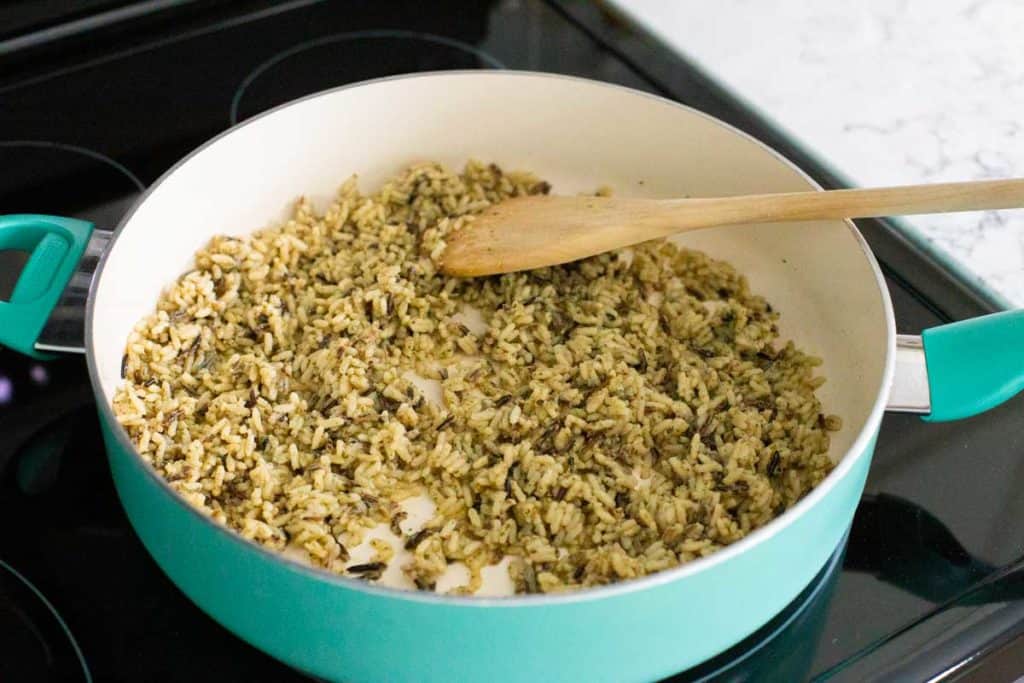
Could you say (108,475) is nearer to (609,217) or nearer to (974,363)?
(609,217)

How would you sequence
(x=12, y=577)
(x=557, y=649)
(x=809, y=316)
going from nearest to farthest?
1. (x=557, y=649)
2. (x=12, y=577)
3. (x=809, y=316)

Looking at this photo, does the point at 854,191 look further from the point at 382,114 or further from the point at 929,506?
the point at 382,114

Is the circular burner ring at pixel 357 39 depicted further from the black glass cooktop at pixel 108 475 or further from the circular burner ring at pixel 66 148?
the circular burner ring at pixel 66 148

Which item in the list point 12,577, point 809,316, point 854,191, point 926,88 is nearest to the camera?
point 12,577

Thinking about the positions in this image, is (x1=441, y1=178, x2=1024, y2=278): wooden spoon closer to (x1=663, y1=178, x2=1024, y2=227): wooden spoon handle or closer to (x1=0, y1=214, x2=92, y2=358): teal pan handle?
(x1=663, y1=178, x2=1024, y2=227): wooden spoon handle

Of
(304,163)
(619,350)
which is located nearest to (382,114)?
(304,163)

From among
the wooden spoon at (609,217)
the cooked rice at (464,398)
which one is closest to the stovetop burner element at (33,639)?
the cooked rice at (464,398)

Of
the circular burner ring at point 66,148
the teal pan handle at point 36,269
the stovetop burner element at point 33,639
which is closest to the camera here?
the stovetop burner element at point 33,639
